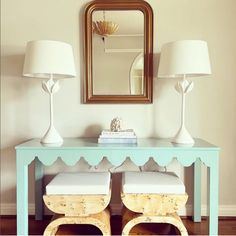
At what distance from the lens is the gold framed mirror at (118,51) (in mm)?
2016

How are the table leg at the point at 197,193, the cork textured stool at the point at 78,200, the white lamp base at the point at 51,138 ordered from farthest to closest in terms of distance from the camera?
1. the table leg at the point at 197,193
2. the white lamp base at the point at 51,138
3. the cork textured stool at the point at 78,200

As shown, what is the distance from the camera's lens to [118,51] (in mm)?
2031

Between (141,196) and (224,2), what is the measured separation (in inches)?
60.3

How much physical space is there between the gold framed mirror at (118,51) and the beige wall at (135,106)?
0.07m

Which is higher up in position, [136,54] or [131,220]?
[136,54]

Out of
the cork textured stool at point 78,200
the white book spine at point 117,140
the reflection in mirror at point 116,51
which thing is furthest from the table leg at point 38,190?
the reflection in mirror at point 116,51

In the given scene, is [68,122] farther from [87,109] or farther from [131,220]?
[131,220]

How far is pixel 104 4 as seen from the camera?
6.62ft

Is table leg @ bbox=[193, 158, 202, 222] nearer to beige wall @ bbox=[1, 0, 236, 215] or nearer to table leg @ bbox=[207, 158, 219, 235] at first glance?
beige wall @ bbox=[1, 0, 236, 215]

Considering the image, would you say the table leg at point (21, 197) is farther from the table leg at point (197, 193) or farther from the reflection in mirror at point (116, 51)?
the table leg at point (197, 193)

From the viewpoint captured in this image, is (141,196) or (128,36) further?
(128,36)

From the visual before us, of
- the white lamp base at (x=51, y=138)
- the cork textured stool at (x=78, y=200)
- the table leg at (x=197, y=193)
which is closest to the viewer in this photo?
the cork textured stool at (x=78, y=200)

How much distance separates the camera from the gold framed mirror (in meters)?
2.02

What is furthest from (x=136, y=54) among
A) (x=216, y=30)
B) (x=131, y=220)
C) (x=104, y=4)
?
(x=131, y=220)
